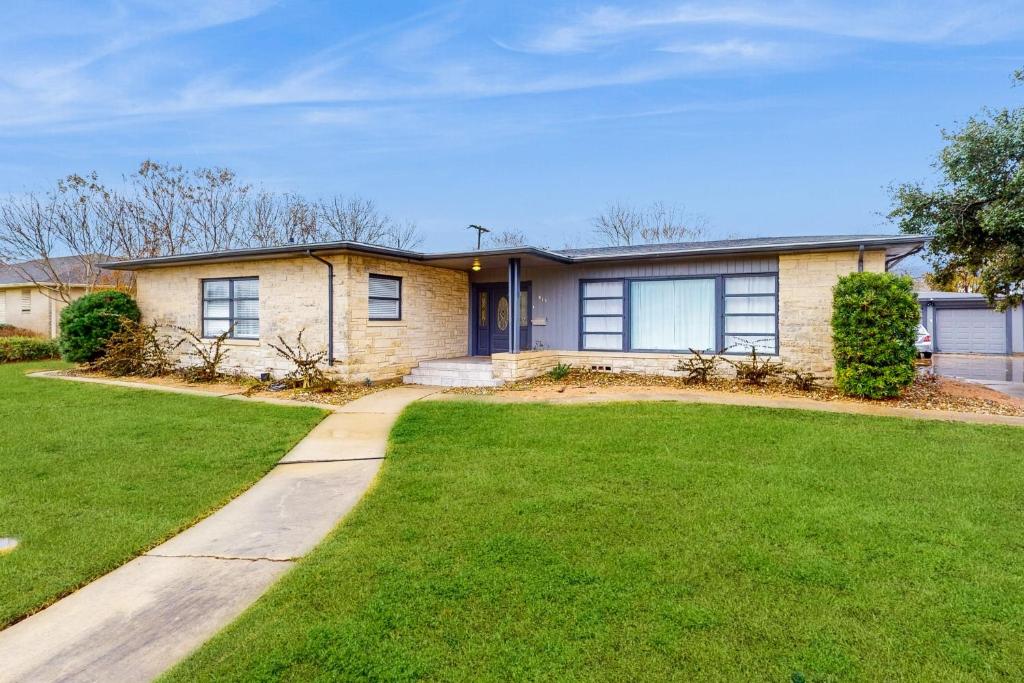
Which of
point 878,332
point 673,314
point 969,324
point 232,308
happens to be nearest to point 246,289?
point 232,308

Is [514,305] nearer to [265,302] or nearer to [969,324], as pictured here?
[265,302]

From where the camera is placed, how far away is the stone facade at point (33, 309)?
2144 centimetres

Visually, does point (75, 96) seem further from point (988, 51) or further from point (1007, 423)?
point (988, 51)

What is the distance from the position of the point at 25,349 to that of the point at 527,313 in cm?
1528

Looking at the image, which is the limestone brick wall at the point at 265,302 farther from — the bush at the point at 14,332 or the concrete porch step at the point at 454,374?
the bush at the point at 14,332

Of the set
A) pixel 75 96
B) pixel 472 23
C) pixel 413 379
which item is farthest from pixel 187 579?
pixel 75 96

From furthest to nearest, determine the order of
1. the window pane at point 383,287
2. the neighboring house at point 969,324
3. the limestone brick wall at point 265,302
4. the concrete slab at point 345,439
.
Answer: the neighboring house at point 969,324 < the window pane at point 383,287 < the limestone brick wall at point 265,302 < the concrete slab at point 345,439

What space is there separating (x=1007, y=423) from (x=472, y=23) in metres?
12.4

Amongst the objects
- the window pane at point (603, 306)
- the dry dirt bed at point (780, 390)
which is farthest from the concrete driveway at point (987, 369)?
the window pane at point (603, 306)

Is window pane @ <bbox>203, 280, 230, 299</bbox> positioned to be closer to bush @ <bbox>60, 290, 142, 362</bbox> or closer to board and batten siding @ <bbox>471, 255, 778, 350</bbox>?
bush @ <bbox>60, 290, 142, 362</bbox>

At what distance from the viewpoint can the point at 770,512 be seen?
4195 millimetres

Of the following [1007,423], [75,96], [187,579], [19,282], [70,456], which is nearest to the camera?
[187,579]

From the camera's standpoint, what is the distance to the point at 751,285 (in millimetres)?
10875

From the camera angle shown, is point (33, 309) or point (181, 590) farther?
point (33, 309)
